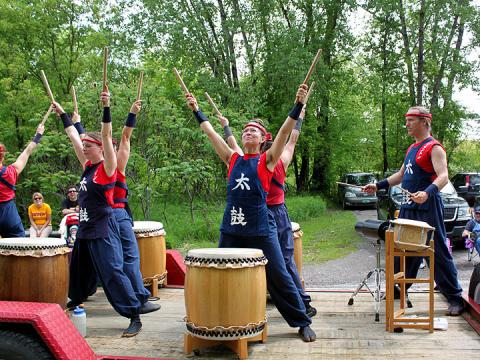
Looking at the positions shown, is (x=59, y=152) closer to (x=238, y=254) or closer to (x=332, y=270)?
(x=332, y=270)

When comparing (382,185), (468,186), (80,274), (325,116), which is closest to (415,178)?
(382,185)

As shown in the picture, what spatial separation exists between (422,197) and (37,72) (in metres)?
13.0

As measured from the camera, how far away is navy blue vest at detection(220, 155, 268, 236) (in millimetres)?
4133

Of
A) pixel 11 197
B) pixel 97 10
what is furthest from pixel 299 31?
pixel 11 197

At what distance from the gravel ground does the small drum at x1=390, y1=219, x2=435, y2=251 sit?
362 cm

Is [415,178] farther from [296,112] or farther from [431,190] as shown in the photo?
[296,112]

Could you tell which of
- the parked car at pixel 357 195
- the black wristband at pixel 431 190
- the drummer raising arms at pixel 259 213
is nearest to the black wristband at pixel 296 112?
the drummer raising arms at pixel 259 213

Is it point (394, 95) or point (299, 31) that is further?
point (394, 95)

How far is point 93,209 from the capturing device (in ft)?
14.6

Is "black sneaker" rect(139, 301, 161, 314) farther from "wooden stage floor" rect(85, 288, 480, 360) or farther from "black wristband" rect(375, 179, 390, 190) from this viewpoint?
"black wristband" rect(375, 179, 390, 190)

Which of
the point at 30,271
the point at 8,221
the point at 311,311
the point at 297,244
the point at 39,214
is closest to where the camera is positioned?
the point at 30,271

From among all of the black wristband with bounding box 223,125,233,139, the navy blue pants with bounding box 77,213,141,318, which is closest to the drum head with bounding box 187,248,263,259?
the navy blue pants with bounding box 77,213,141,318

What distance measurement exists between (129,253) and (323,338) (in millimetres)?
1939

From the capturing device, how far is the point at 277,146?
4078mm
